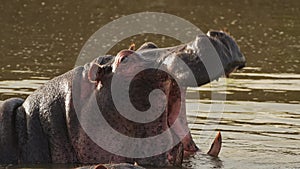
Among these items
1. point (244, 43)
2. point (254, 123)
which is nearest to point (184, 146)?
point (254, 123)

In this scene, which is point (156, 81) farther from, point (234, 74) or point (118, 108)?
Result: point (234, 74)

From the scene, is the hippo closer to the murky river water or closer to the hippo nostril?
the hippo nostril

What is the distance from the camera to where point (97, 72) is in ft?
23.4

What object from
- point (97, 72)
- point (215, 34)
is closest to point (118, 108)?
point (97, 72)

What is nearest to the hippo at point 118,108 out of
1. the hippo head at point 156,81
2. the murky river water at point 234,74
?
the hippo head at point 156,81

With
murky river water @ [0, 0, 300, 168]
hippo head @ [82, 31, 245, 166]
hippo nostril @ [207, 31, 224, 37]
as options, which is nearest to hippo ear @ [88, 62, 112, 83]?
hippo head @ [82, 31, 245, 166]

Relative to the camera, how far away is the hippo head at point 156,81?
6.84 m

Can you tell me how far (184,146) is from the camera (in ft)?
25.8

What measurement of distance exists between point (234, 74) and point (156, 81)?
5.97 m

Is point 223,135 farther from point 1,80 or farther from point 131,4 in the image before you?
point 131,4

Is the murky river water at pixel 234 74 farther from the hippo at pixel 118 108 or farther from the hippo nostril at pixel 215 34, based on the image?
the hippo nostril at pixel 215 34

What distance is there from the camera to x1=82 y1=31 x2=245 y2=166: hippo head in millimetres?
6840

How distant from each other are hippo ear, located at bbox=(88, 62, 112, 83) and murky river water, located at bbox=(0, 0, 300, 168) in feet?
3.48

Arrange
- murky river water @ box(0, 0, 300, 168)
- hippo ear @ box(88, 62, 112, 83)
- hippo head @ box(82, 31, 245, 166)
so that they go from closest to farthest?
hippo head @ box(82, 31, 245, 166)
hippo ear @ box(88, 62, 112, 83)
murky river water @ box(0, 0, 300, 168)
